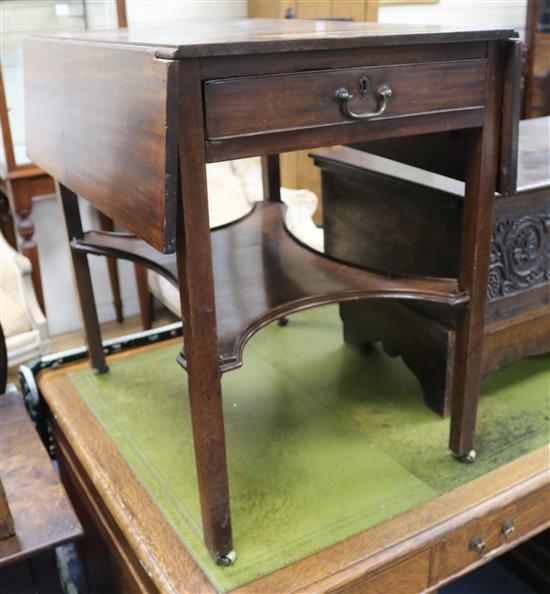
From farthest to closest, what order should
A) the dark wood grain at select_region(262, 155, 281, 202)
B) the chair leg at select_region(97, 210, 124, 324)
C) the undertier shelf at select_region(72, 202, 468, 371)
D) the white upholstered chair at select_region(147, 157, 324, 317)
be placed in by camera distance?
the chair leg at select_region(97, 210, 124, 324) < the white upholstered chair at select_region(147, 157, 324, 317) < the dark wood grain at select_region(262, 155, 281, 202) < the undertier shelf at select_region(72, 202, 468, 371)

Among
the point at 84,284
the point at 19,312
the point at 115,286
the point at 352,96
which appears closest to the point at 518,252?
the point at 352,96

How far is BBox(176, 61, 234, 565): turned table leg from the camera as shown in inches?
30.4

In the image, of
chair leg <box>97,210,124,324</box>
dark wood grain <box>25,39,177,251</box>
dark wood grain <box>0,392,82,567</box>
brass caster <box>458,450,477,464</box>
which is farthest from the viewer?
chair leg <box>97,210,124,324</box>

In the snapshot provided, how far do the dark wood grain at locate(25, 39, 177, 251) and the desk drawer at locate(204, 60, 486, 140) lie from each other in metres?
0.06

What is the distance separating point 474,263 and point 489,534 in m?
0.42

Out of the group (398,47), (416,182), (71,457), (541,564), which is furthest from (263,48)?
(541,564)

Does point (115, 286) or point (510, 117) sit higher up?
point (510, 117)

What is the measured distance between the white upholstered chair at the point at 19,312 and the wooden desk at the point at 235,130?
45.8 inches

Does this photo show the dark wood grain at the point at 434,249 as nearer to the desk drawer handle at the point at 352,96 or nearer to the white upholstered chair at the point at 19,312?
the desk drawer handle at the point at 352,96

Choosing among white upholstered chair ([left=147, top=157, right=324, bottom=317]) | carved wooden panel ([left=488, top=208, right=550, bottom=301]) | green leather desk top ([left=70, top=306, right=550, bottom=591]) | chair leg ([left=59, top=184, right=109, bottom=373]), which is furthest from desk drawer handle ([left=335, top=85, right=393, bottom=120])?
white upholstered chair ([left=147, top=157, right=324, bottom=317])

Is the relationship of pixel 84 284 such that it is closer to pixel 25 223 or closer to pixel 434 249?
pixel 434 249

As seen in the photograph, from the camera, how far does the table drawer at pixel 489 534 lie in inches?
42.1

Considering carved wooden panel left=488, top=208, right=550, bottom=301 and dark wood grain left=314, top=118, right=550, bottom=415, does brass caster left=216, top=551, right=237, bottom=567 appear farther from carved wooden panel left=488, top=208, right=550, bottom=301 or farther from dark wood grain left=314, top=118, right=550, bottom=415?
carved wooden panel left=488, top=208, right=550, bottom=301

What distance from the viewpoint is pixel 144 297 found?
2.74m
